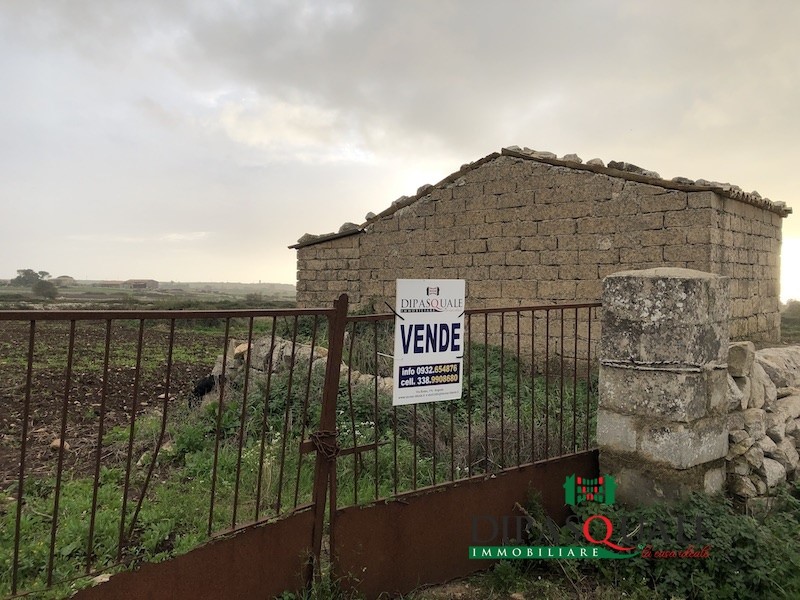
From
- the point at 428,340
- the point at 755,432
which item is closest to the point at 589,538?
the point at 428,340

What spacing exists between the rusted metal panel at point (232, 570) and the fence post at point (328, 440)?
0.05 meters

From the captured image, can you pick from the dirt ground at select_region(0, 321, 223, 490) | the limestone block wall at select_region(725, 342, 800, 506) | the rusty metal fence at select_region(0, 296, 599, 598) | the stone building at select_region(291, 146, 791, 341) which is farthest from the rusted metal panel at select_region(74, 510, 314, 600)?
the stone building at select_region(291, 146, 791, 341)

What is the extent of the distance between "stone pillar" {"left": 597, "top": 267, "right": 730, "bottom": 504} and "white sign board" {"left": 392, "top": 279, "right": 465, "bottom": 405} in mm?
1389

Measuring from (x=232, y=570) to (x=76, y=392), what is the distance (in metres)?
6.18

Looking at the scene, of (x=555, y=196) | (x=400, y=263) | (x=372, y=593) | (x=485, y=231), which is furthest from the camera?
(x=400, y=263)

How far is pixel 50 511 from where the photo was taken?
3979mm

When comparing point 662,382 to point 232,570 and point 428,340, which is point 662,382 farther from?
point 232,570

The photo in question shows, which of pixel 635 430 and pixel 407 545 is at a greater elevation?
pixel 635 430

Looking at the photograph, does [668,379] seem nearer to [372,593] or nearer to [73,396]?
[372,593]

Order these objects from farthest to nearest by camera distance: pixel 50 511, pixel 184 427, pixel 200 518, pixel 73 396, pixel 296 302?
pixel 296 302
pixel 73 396
pixel 184 427
pixel 50 511
pixel 200 518

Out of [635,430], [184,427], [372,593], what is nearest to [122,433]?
[184,427]

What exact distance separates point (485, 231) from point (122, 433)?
240 inches

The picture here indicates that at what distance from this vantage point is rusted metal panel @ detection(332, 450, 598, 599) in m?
3.28

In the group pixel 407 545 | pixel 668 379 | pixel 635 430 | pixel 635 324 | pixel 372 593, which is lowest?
pixel 372 593
